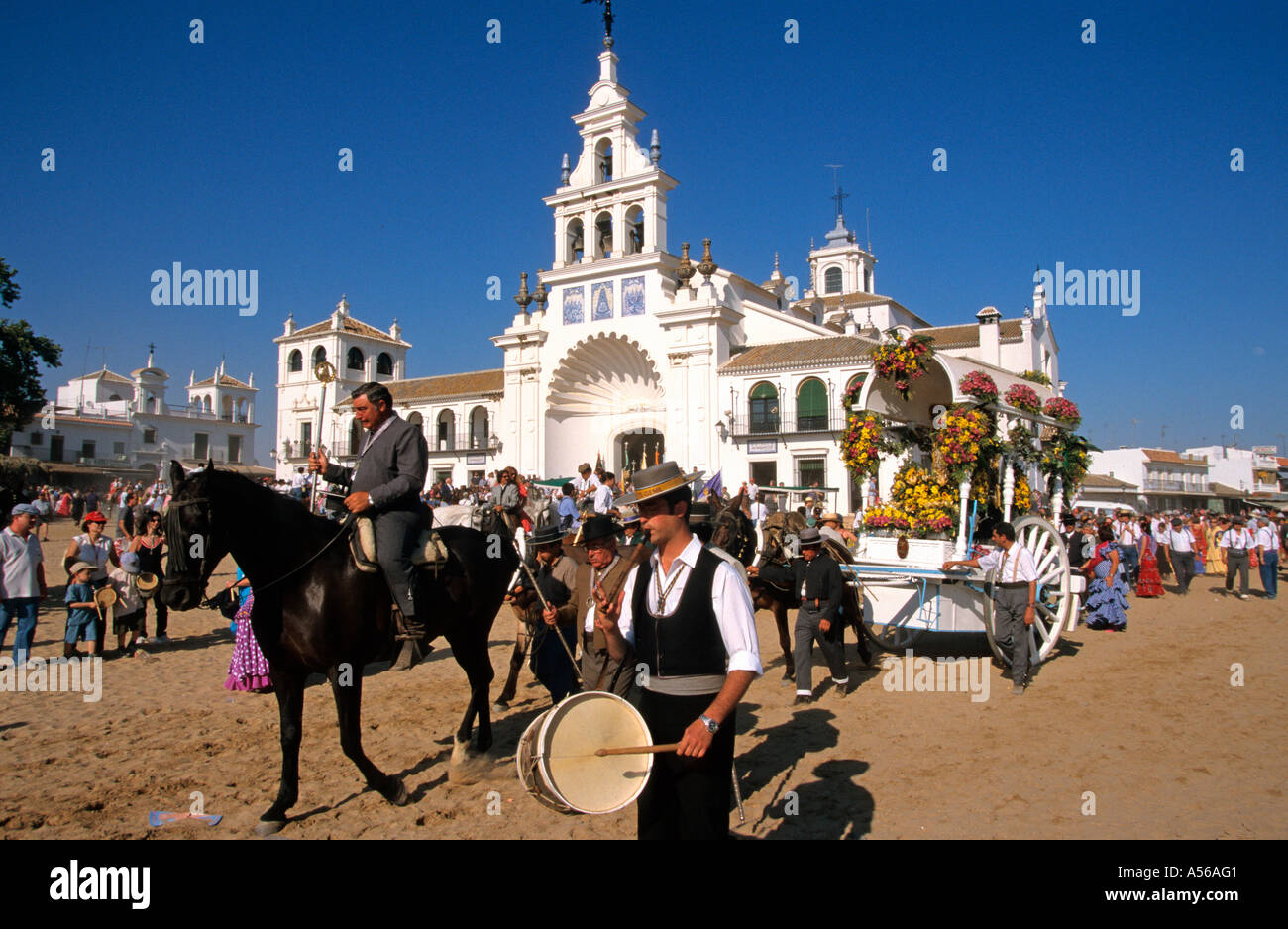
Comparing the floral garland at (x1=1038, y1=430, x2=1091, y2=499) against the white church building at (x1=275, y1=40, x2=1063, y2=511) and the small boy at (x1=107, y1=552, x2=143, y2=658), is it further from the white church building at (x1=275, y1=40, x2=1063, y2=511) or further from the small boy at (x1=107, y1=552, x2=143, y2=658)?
the white church building at (x1=275, y1=40, x2=1063, y2=511)

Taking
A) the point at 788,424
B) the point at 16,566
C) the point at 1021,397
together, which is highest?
the point at 788,424

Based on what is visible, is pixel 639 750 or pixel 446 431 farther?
pixel 446 431

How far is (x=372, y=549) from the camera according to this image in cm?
508

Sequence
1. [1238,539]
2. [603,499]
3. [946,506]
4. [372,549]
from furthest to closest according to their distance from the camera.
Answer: [1238,539], [603,499], [946,506], [372,549]

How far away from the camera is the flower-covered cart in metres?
8.69

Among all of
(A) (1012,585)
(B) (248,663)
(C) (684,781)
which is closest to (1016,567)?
(A) (1012,585)

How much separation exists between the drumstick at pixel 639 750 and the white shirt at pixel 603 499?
11842mm

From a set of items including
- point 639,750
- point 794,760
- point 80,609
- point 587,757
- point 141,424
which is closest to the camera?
point 639,750

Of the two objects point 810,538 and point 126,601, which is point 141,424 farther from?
point 810,538

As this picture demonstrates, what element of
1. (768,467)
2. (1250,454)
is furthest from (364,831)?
(1250,454)

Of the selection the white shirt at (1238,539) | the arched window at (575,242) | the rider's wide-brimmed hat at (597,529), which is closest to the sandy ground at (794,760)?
the rider's wide-brimmed hat at (597,529)

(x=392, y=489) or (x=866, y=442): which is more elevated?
(x=866, y=442)

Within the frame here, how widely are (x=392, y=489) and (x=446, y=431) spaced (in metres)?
38.6
